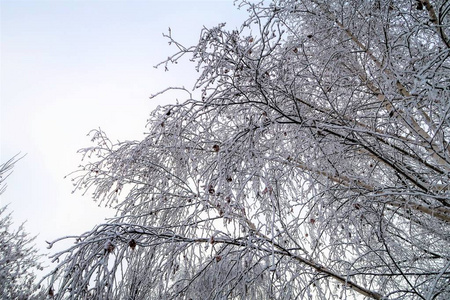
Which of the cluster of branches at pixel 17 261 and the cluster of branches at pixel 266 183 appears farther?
the cluster of branches at pixel 17 261

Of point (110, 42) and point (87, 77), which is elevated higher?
point (110, 42)

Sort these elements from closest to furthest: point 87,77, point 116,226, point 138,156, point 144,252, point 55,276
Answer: point 55,276 → point 116,226 → point 144,252 → point 138,156 → point 87,77

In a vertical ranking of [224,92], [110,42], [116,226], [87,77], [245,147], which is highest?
[110,42]

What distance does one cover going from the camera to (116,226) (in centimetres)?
171

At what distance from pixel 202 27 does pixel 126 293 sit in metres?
1.86

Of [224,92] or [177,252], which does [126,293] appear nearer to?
[177,252]

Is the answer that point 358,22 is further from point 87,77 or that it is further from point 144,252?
point 87,77

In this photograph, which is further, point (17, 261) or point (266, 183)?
point (17, 261)

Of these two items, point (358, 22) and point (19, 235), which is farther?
point (19, 235)

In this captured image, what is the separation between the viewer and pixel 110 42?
78.0 feet

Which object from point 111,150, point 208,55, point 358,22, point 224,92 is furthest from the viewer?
point 358,22

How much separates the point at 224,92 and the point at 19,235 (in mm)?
8768

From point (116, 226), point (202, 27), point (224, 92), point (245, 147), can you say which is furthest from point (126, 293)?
point (202, 27)

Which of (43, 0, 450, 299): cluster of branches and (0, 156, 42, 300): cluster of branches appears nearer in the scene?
(43, 0, 450, 299): cluster of branches
